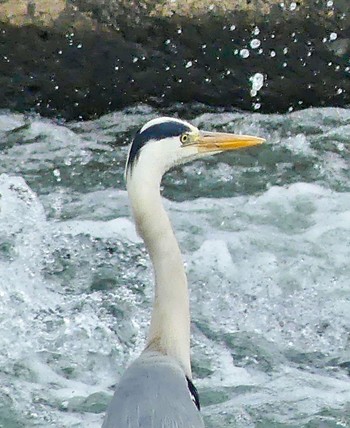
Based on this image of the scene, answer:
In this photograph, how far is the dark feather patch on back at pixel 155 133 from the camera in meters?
3.24

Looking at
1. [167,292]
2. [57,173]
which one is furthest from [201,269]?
[167,292]

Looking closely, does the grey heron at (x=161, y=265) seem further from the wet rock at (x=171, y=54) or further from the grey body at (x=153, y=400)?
the wet rock at (x=171, y=54)

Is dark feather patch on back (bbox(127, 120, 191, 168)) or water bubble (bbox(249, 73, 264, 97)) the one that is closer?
dark feather patch on back (bbox(127, 120, 191, 168))

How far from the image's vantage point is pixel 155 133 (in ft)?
10.8

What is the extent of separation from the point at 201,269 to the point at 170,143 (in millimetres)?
1561

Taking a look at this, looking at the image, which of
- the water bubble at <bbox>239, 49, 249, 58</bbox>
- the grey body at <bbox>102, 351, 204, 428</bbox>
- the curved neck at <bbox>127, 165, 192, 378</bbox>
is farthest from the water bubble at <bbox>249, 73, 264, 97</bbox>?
the grey body at <bbox>102, 351, 204, 428</bbox>

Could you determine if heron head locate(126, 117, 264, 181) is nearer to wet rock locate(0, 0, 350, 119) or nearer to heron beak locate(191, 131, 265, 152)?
heron beak locate(191, 131, 265, 152)

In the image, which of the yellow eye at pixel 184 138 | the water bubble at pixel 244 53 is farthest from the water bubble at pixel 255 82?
the yellow eye at pixel 184 138

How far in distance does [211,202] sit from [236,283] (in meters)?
0.71

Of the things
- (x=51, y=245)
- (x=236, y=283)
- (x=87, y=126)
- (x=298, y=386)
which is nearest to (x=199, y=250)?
(x=236, y=283)

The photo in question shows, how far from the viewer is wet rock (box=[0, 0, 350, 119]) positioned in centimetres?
625

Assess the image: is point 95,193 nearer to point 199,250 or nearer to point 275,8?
point 199,250

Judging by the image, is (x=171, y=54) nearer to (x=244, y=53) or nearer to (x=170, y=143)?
(x=244, y=53)

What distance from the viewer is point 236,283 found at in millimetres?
4809
